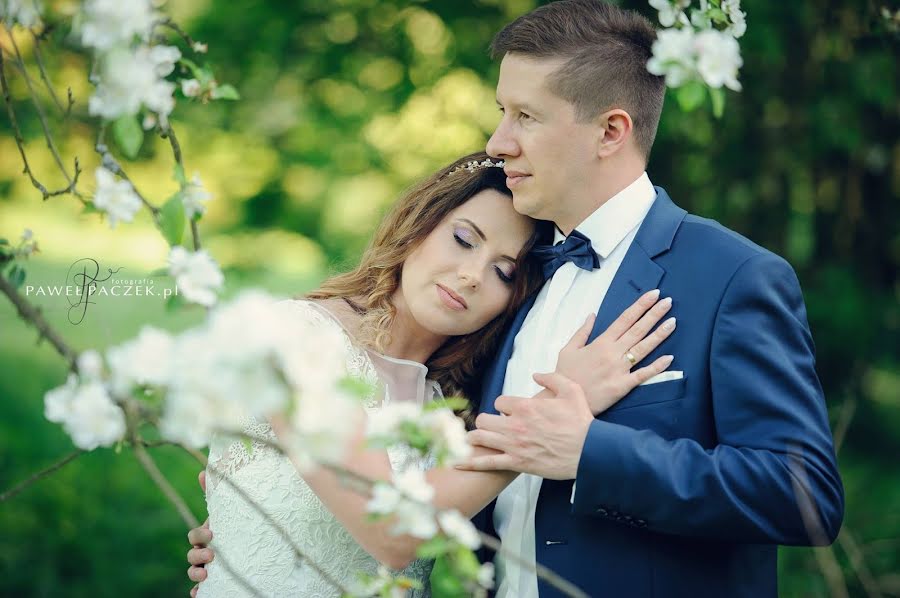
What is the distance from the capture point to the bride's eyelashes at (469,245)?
2619mm

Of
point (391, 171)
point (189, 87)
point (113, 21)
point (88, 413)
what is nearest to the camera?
point (88, 413)

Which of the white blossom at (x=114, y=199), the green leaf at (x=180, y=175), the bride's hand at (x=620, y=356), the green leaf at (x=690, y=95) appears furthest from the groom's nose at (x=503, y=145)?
the white blossom at (x=114, y=199)

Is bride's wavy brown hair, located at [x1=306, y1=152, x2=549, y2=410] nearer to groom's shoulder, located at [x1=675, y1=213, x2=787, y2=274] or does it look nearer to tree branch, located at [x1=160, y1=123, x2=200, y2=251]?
groom's shoulder, located at [x1=675, y1=213, x2=787, y2=274]

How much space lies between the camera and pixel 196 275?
1.37 meters

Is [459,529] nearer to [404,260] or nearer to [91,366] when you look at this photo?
[91,366]

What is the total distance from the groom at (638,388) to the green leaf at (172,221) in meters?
0.96

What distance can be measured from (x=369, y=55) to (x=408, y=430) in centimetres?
444

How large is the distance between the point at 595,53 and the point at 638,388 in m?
0.96

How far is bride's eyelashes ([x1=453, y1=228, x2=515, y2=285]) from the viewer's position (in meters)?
2.62

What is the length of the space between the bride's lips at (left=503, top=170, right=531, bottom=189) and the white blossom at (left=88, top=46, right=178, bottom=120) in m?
1.22

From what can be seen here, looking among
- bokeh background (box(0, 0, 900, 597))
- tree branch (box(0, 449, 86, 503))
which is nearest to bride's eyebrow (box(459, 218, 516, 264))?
tree branch (box(0, 449, 86, 503))

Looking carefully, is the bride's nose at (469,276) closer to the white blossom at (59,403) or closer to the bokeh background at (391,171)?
the white blossom at (59,403)

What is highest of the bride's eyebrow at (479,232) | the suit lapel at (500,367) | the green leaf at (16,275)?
the green leaf at (16,275)

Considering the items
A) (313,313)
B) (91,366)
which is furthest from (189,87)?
(313,313)
